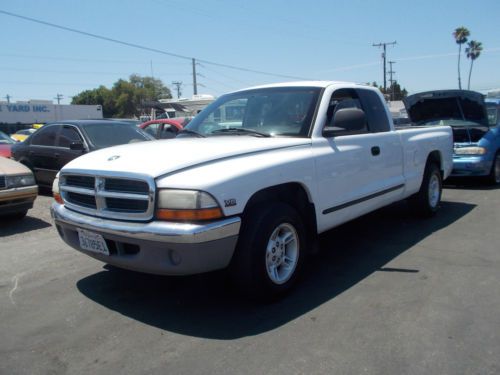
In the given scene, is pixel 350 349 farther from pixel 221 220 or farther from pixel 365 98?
pixel 365 98

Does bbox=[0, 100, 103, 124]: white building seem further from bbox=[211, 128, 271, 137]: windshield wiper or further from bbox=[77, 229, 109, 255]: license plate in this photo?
bbox=[77, 229, 109, 255]: license plate

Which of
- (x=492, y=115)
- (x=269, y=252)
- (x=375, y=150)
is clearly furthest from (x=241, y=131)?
(x=492, y=115)


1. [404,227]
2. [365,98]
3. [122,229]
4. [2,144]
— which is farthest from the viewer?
[2,144]

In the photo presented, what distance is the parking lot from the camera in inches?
114

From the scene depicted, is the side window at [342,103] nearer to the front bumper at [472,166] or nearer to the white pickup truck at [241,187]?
the white pickup truck at [241,187]

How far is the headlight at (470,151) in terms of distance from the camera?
8.88 meters

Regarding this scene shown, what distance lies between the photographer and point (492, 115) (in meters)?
9.95

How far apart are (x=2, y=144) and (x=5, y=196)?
19.3ft

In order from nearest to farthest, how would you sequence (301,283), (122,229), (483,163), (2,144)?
(122,229)
(301,283)
(483,163)
(2,144)

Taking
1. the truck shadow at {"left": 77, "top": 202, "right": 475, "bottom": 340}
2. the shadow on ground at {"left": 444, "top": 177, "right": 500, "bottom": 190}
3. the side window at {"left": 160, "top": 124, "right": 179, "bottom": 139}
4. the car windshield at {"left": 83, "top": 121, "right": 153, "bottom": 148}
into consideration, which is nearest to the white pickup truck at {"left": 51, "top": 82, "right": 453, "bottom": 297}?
the truck shadow at {"left": 77, "top": 202, "right": 475, "bottom": 340}

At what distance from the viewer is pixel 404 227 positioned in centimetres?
610

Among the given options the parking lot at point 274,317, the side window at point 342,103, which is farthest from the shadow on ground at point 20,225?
the side window at point 342,103

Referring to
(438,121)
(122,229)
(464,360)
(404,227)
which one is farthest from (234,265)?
(438,121)

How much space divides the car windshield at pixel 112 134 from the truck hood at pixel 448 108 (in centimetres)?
575
